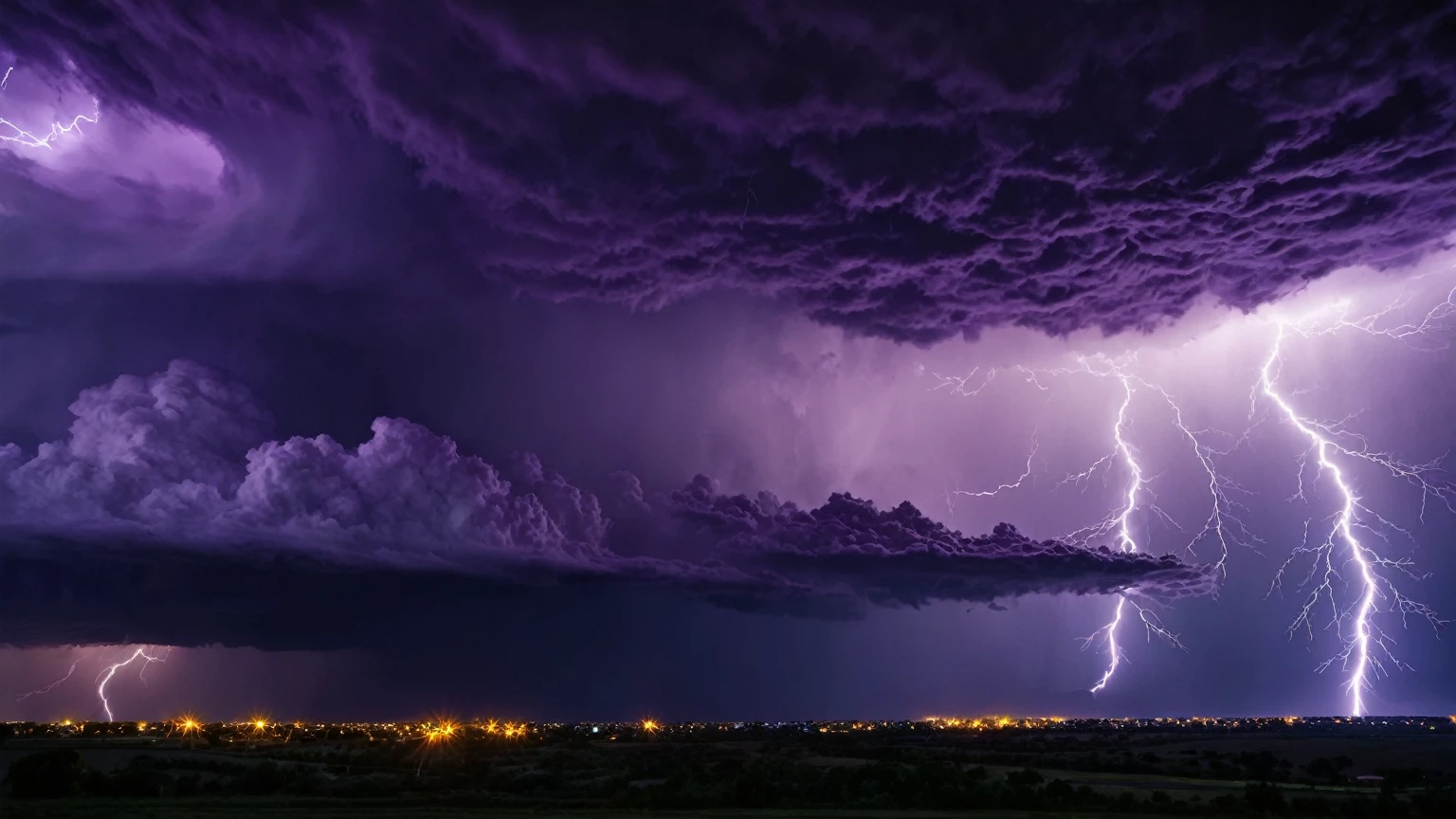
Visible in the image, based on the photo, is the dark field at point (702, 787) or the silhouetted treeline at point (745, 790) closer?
the dark field at point (702, 787)

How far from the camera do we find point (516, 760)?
70750 millimetres

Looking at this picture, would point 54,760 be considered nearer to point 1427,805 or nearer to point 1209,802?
point 1209,802

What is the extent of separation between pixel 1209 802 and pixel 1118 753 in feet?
142

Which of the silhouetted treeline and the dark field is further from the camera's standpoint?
the silhouetted treeline

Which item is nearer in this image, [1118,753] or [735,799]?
[735,799]

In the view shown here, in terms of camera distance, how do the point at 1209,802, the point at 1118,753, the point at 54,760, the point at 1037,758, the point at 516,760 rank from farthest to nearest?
the point at 1118,753 → the point at 1037,758 → the point at 516,760 → the point at 54,760 → the point at 1209,802

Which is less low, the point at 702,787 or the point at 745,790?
the point at 745,790

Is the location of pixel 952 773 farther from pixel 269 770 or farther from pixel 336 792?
pixel 269 770

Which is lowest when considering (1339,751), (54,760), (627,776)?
(1339,751)

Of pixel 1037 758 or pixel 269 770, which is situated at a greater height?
pixel 269 770

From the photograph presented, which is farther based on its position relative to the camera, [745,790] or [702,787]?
[702,787]

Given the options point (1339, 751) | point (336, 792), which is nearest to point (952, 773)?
point (336, 792)

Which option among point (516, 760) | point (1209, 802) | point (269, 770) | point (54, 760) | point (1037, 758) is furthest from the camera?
point (1037, 758)

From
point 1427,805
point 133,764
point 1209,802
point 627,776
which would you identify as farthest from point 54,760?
point 1427,805
